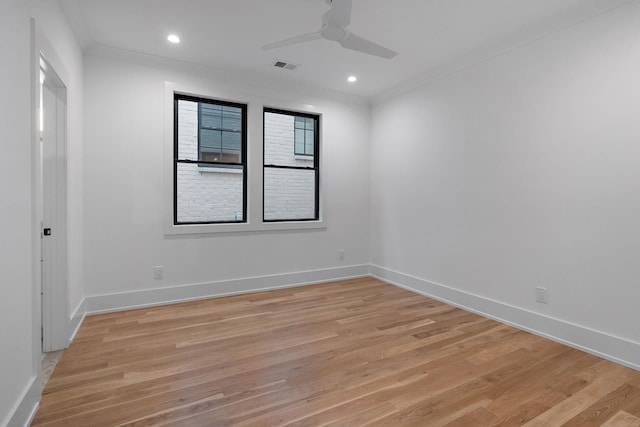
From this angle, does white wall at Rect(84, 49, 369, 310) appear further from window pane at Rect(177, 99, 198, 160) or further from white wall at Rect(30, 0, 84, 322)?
window pane at Rect(177, 99, 198, 160)

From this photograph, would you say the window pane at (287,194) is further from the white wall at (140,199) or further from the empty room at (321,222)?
the white wall at (140,199)

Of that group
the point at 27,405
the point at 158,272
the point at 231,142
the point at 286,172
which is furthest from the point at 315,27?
the point at 27,405

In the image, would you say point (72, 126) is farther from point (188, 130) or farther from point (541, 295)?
point (541, 295)

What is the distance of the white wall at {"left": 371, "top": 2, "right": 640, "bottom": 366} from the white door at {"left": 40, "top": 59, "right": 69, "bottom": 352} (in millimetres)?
3556

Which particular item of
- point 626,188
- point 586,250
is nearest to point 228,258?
point 586,250

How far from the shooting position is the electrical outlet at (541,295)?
2.81 m

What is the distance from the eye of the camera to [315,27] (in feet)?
9.34

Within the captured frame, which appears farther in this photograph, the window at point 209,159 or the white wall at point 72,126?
the window at point 209,159

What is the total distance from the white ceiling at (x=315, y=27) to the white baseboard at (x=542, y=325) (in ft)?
7.93

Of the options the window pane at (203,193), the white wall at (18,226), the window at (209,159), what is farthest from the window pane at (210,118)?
the white wall at (18,226)

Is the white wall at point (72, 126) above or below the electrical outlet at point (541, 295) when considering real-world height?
above

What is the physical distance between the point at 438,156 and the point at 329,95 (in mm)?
1719

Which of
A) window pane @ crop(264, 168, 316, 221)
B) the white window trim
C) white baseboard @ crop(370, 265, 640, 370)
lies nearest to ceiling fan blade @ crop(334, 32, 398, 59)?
the white window trim

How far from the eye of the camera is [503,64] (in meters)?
3.10
